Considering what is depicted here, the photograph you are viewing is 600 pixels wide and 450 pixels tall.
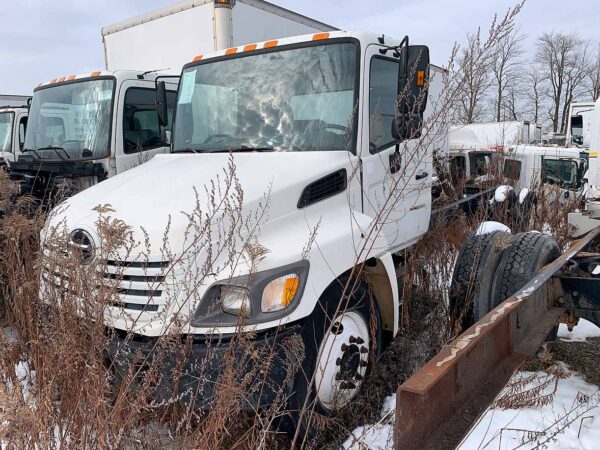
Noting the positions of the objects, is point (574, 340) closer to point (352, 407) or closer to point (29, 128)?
point (352, 407)

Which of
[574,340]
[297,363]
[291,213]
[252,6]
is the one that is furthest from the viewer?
[252,6]

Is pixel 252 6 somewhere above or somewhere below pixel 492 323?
above

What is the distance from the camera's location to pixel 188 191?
301cm

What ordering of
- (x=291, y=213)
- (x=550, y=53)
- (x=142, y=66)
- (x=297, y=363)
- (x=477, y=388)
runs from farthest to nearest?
(x=550, y=53) → (x=142, y=66) → (x=291, y=213) → (x=297, y=363) → (x=477, y=388)

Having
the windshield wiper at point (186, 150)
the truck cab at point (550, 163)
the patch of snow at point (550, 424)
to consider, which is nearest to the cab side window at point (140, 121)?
the windshield wiper at point (186, 150)

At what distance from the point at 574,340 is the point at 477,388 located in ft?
9.47

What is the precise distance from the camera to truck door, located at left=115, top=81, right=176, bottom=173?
5.78 m

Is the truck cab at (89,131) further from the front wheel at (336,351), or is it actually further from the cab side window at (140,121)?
the front wheel at (336,351)

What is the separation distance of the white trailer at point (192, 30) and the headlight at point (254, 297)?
4.19 meters

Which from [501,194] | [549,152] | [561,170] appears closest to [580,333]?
[501,194]

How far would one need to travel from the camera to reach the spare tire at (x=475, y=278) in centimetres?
377

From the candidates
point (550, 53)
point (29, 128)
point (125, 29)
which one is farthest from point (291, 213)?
point (550, 53)

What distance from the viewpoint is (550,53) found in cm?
4725

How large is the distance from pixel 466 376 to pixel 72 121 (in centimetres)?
569
